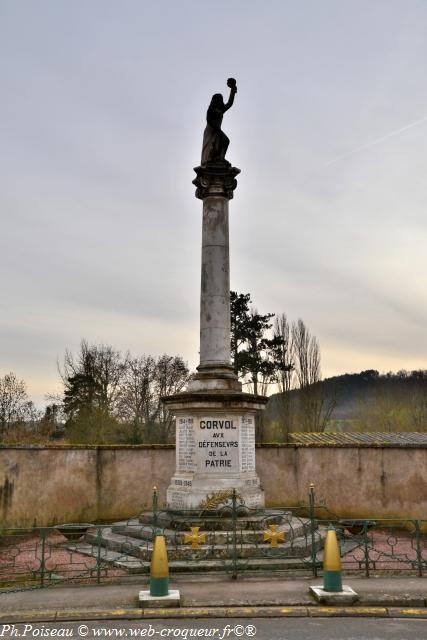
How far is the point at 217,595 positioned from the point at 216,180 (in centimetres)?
889

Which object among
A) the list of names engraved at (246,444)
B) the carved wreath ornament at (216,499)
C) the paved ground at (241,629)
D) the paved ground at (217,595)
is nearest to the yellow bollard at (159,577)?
Answer: the paved ground at (217,595)

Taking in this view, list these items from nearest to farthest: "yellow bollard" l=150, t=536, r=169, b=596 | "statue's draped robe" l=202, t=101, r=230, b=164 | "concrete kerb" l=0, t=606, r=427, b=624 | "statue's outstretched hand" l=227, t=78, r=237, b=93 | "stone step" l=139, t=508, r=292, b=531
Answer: "concrete kerb" l=0, t=606, r=427, b=624 < "yellow bollard" l=150, t=536, r=169, b=596 < "stone step" l=139, t=508, r=292, b=531 < "statue's draped robe" l=202, t=101, r=230, b=164 < "statue's outstretched hand" l=227, t=78, r=237, b=93

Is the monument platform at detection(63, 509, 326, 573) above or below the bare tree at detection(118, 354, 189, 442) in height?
below

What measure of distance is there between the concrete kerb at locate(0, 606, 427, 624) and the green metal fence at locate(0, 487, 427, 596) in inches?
52.5

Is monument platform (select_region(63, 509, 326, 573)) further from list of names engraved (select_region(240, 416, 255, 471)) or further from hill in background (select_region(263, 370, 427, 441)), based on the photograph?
hill in background (select_region(263, 370, 427, 441))

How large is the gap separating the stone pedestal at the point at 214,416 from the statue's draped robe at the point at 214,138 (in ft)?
5.27

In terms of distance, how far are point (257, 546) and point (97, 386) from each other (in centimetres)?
2830

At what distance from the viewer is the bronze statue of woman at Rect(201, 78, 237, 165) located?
13477mm

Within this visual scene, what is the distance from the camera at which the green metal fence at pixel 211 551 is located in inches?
344

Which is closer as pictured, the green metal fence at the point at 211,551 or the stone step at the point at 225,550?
the green metal fence at the point at 211,551

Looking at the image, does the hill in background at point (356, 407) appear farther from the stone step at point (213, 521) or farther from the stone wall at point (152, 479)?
the stone step at point (213, 521)

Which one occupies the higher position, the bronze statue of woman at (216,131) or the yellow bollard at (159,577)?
the bronze statue of woman at (216,131)

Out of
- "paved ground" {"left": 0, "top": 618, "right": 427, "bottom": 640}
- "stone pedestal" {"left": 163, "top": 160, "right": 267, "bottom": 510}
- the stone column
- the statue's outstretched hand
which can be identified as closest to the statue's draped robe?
the stone column

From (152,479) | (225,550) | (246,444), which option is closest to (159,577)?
(225,550)
